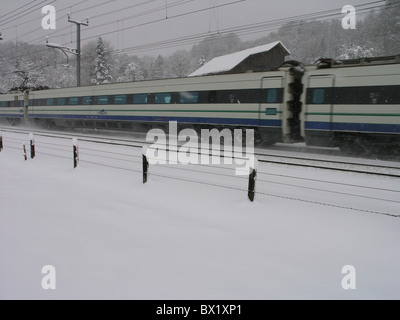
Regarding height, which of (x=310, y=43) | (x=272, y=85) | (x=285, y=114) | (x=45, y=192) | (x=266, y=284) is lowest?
(x=266, y=284)

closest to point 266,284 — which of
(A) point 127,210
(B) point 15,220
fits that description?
(A) point 127,210

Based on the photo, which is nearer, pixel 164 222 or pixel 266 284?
pixel 266 284

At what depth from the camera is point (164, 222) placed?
191 inches

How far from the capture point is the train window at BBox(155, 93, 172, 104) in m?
16.3

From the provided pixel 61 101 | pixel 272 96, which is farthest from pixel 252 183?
Answer: pixel 61 101

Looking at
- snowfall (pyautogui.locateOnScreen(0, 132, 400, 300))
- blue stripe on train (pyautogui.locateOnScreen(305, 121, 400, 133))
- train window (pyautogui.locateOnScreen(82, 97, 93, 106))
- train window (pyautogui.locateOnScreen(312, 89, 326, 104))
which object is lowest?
snowfall (pyautogui.locateOnScreen(0, 132, 400, 300))

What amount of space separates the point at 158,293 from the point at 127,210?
2.63 m

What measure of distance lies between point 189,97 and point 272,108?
482 cm

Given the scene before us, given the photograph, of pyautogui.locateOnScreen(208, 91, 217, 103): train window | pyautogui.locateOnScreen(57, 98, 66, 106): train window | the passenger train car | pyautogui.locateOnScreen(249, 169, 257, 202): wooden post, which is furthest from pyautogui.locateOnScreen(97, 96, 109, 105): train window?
pyautogui.locateOnScreen(249, 169, 257, 202): wooden post

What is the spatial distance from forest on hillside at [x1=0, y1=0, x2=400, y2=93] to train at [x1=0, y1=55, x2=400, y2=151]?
2287 cm

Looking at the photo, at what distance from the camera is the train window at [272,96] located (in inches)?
500

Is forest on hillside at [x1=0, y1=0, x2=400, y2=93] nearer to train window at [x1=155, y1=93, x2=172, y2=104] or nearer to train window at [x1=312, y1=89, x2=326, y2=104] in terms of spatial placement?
train window at [x1=155, y1=93, x2=172, y2=104]

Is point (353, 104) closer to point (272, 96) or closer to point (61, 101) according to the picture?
point (272, 96)

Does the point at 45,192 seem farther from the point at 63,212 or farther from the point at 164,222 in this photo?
the point at 164,222
